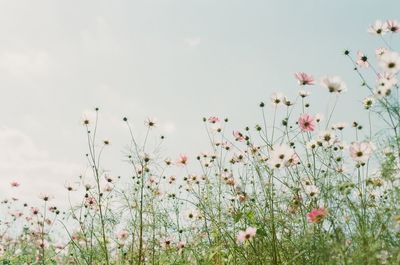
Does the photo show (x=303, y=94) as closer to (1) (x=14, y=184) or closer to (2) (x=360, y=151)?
(2) (x=360, y=151)

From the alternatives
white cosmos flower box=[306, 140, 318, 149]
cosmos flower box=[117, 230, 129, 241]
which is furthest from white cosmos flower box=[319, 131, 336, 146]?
cosmos flower box=[117, 230, 129, 241]

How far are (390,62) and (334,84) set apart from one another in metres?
0.46

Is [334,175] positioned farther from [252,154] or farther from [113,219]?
[113,219]

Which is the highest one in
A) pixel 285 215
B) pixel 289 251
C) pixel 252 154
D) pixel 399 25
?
pixel 399 25

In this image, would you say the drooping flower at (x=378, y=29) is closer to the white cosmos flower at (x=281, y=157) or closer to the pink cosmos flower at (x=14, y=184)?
the white cosmos flower at (x=281, y=157)

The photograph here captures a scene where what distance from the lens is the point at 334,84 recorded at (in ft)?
9.81

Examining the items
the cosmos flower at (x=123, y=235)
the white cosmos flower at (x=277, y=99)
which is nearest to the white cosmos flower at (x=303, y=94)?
the white cosmos flower at (x=277, y=99)

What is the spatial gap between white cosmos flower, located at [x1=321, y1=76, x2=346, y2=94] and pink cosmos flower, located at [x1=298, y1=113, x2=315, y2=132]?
27 centimetres

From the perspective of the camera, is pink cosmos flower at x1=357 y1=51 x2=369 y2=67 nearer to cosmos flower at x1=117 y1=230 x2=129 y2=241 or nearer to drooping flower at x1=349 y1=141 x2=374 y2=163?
drooping flower at x1=349 y1=141 x2=374 y2=163

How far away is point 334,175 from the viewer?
10.4 ft

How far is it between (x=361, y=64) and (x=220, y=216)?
1489 millimetres

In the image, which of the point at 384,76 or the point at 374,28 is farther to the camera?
the point at 374,28

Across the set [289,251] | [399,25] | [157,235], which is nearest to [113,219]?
[157,235]

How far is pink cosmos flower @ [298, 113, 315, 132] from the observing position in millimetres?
3211
